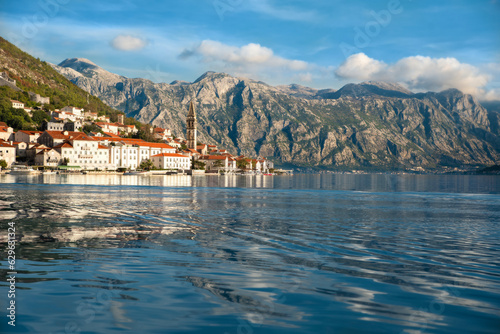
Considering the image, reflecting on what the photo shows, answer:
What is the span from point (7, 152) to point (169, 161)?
188 feet

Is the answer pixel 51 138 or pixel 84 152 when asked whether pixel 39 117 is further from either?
pixel 84 152

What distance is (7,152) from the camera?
124 m

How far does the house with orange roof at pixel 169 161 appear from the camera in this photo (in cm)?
16041

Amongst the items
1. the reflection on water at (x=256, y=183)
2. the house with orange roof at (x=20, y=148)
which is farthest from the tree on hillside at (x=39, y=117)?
the reflection on water at (x=256, y=183)

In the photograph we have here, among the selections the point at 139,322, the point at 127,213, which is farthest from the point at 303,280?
the point at 127,213

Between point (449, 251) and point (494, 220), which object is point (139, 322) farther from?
point (494, 220)

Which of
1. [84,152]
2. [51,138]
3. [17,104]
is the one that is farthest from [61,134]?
[17,104]

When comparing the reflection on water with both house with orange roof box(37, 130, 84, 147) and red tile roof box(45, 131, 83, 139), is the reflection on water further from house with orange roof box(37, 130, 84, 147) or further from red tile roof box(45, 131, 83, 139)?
red tile roof box(45, 131, 83, 139)

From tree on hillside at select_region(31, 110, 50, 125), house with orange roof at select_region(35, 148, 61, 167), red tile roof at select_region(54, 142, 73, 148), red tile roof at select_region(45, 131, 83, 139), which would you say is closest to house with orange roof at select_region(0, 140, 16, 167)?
house with orange roof at select_region(35, 148, 61, 167)

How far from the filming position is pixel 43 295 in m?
9.29

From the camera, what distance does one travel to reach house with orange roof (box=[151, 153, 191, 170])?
16041cm

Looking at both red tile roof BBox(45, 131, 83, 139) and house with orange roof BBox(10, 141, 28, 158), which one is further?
red tile roof BBox(45, 131, 83, 139)

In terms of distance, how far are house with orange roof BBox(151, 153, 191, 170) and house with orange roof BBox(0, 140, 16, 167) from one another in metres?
51.2

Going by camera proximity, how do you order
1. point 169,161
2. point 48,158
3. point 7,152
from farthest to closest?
point 169,161 → point 48,158 → point 7,152
